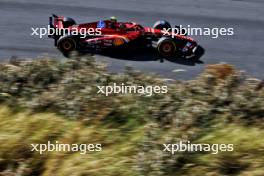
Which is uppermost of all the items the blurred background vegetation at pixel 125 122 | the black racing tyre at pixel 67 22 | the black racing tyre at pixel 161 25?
the black racing tyre at pixel 67 22

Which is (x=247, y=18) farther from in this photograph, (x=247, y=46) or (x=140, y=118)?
(x=140, y=118)

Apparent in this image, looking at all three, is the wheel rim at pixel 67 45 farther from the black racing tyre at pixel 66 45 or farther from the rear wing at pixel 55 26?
the rear wing at pixel 55 26

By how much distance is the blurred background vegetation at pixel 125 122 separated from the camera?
7918 millimetres

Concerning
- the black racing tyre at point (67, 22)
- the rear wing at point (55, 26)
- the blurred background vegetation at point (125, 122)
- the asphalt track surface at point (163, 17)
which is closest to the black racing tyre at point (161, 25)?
the asphalt track surface at point (163, 17)

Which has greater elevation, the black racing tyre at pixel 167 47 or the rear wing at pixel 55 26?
the rear wing at pixel 55 26

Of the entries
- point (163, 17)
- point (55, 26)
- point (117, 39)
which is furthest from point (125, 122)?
point (163, 17)

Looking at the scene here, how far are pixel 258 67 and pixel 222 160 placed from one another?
6.76 metres

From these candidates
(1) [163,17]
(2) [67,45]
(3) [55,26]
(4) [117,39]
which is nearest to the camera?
(4) [117,39]

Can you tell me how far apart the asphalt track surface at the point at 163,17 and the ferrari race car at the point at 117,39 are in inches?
10.7

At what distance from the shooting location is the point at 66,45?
14664 mm

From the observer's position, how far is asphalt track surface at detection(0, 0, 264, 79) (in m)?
14.4

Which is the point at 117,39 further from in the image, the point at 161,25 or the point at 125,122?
the point at 125,122

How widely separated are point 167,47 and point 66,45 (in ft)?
8.46

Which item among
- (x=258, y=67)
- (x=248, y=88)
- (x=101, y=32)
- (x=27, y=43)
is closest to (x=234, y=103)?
(x=248, y=88)
